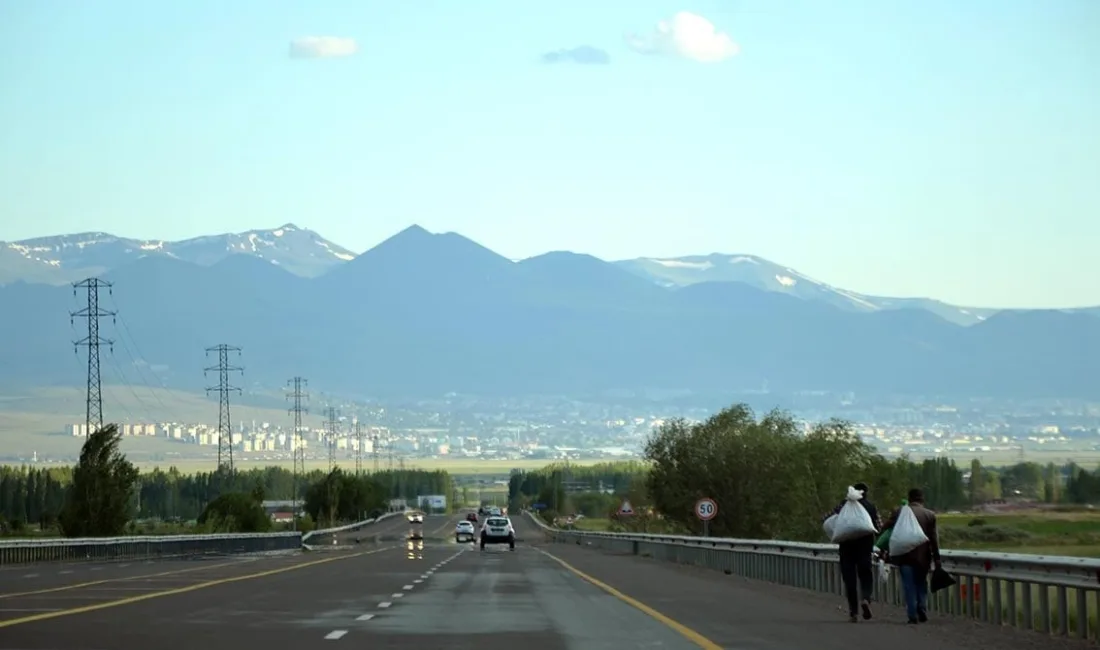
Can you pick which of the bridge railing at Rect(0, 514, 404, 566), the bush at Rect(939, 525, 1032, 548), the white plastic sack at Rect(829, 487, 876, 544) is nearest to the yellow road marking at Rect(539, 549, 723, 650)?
the white plastic sack at Rect(829, 487, 876, 544)

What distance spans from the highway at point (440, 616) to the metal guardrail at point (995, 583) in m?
0.47

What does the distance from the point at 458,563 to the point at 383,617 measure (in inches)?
1233

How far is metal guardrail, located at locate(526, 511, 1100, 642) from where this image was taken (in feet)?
81.1

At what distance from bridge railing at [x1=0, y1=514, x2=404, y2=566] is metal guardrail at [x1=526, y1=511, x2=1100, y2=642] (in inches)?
959

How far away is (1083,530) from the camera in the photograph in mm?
118312

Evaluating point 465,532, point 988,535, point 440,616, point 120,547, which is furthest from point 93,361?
point 440,616

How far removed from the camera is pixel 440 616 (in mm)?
28141

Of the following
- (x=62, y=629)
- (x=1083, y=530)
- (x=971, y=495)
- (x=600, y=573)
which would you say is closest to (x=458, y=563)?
(x=600, y=573)

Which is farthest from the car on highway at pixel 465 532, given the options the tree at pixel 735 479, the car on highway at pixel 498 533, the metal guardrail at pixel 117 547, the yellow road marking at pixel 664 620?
the yellow road marking at pixel 664 620

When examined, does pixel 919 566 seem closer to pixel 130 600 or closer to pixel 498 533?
pixel 130 600

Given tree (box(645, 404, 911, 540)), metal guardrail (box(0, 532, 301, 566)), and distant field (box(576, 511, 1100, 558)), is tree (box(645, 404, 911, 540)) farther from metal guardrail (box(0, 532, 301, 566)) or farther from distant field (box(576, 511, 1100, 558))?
metal guardrail (box(0, 532, 301, 566))

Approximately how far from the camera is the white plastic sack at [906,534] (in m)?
28.4

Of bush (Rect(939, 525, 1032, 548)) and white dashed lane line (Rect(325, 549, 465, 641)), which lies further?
bush (Rect(939, 525, 1032, 548))

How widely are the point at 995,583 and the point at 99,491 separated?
245ft
